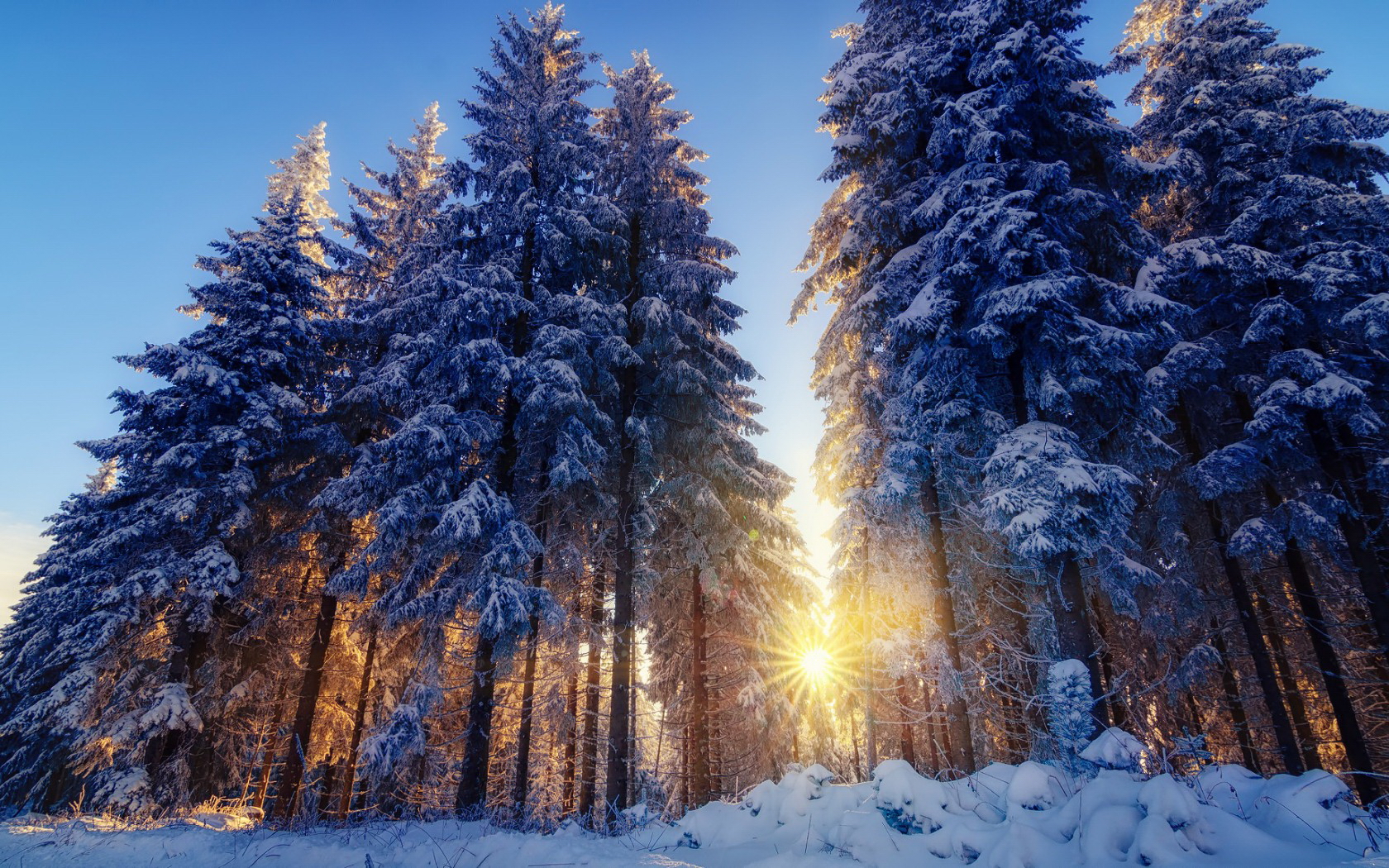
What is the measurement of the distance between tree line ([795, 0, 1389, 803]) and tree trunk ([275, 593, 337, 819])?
12.9 m

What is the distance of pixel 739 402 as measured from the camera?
19.3 m

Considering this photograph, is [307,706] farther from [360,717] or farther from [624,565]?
[624,565]

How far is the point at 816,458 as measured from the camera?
45.3ft

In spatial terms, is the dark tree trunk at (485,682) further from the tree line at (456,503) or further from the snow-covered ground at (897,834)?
the snow-covered ground at (897,834)

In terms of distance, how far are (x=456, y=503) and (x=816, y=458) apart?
830 cm

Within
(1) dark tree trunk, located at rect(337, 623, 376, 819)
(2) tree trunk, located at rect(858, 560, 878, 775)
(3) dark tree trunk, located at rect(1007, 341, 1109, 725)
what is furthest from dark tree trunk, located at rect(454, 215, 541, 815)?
(3) dark tree trunk, located at rect(1007, 341, 1109, 725)

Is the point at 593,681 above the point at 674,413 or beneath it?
beneath

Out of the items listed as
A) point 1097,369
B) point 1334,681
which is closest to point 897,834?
point 1097,369

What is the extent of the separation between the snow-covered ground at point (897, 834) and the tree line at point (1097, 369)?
3255 millimetres

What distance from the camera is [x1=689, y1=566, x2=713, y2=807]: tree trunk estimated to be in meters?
12.4

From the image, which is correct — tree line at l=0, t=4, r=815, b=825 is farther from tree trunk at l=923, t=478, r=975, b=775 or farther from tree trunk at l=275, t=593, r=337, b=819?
tree trunk at l=923, t=478, r=975, b=775

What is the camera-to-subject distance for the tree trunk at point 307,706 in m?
13.2

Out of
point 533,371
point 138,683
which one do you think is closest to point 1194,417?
point 533,371

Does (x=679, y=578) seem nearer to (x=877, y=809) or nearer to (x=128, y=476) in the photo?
(x=877, y=809)
